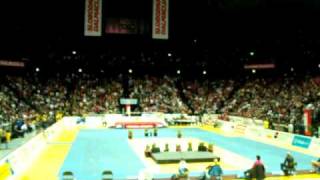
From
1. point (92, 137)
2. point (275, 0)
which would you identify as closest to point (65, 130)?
point (92, 137)

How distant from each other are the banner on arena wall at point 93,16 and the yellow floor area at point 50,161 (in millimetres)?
8295

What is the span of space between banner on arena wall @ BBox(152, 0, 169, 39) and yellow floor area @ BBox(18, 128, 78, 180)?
1007cm

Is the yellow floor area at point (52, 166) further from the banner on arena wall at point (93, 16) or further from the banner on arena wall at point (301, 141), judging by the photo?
the banner on arena wall at point (301, 141)

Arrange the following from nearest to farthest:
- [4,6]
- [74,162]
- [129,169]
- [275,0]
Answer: [129,169], [74,162], [275,0], [4,6]

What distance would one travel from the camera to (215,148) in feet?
105

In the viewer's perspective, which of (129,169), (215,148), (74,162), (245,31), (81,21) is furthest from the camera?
(245,31)

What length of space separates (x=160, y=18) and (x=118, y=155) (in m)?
9.54

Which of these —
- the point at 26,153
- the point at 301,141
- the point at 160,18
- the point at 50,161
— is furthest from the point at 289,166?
the point at 26,153

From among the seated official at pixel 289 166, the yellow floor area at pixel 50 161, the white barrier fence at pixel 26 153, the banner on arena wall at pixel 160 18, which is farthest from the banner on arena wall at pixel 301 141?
the white barrier fence at pixel 26 153

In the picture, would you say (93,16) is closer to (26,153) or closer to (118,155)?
(118,155)

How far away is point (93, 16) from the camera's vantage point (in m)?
27.5

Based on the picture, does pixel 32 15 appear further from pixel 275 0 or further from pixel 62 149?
pixel 275 0

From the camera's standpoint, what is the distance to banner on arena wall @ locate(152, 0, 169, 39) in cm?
2775

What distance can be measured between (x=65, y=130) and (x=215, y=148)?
20.3 m
